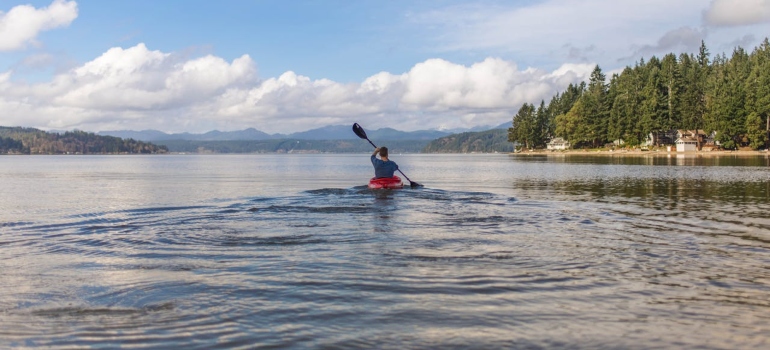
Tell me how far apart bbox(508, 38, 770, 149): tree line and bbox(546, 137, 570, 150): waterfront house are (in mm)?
5379

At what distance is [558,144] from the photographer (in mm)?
189625

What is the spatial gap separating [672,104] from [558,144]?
6233cm

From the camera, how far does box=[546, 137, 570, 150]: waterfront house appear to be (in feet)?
600

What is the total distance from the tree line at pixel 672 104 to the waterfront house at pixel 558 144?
5379 millimetres

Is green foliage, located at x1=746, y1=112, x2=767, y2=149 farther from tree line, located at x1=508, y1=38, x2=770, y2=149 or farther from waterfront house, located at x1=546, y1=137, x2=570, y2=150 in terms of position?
waterfront house, located at x1=546, y1=137, x2=570, y2=150

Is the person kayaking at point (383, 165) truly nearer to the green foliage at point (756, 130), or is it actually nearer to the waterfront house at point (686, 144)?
the green foliage at point (756, 130)

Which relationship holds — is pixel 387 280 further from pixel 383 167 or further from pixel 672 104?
pixel 672 104

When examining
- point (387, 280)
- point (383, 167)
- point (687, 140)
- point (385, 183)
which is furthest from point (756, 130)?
point (387, 280)

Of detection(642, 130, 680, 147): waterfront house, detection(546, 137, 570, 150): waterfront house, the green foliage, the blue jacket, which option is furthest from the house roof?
the blue jacket

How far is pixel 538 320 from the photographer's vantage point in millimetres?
7574

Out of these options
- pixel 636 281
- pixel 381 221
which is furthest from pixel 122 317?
pixel 381 221

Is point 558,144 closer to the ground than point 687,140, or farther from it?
farther from it

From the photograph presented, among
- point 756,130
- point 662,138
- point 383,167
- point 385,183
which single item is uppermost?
point 756,130

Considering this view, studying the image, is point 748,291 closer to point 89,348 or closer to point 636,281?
point 636,281
